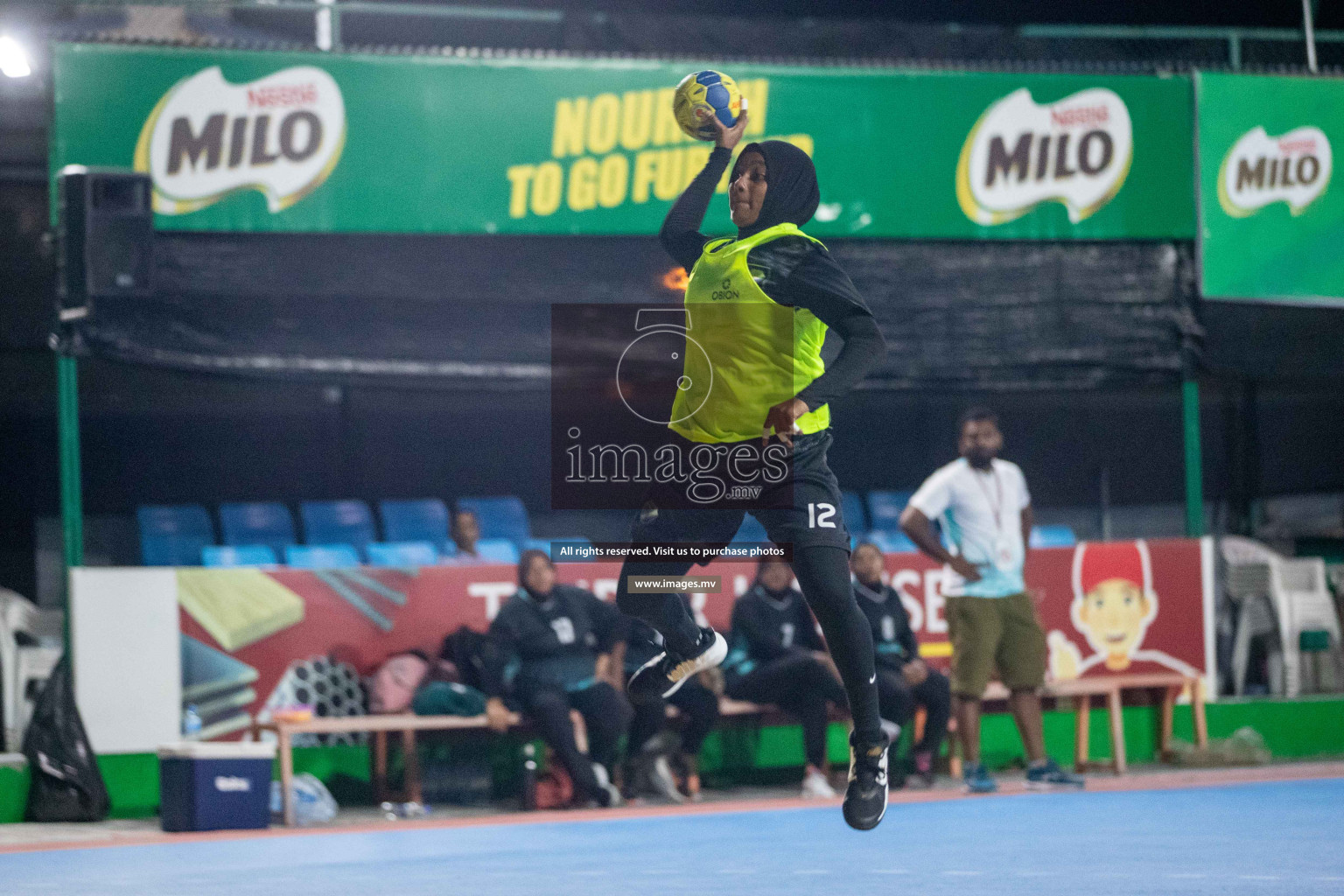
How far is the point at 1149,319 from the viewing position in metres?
11.9

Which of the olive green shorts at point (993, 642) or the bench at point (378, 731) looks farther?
the olive green shorts at point (993, 642)

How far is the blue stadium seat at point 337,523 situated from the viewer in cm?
1321

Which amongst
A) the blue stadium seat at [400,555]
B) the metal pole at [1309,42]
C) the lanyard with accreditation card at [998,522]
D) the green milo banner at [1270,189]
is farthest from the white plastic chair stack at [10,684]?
the metal pole at [1309,42]

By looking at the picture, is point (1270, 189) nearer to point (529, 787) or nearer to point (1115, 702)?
point (1115, 702)

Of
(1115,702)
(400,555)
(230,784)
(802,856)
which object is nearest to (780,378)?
(802,856)

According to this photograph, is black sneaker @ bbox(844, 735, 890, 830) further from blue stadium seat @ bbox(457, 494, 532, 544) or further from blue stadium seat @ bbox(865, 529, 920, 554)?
blue stadium seat @ bbox(457, 494, 532, 544)

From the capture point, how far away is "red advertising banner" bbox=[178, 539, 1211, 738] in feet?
33.9

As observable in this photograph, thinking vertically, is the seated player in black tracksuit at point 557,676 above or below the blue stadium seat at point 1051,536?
below

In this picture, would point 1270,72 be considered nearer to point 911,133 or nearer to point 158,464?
point 911,133

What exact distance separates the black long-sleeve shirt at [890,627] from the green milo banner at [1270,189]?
11.2ft

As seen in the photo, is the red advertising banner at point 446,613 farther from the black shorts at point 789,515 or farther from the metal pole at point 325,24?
the black shorts at point 789,515

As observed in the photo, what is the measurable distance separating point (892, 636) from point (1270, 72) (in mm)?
5096

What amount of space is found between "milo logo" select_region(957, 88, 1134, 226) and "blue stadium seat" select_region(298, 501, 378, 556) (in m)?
5.25

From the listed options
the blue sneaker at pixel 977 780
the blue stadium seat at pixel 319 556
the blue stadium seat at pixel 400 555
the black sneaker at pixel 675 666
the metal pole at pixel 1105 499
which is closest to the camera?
the black sneaker at pixel 675 666
